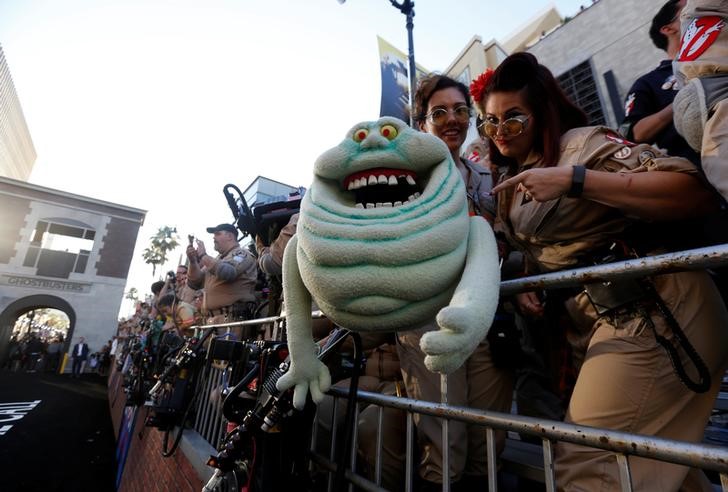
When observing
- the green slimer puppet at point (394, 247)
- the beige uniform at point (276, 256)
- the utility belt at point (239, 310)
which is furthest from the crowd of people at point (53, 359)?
the green slimer puppet at point (394, 247)

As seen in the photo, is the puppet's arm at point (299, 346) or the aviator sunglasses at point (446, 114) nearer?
the puppet's arm at point (299, 346)

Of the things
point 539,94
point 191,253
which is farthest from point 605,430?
point 191,253

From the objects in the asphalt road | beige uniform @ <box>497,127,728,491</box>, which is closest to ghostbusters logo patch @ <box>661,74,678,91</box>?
beige uniform @ <box>497,127,728,491</box>

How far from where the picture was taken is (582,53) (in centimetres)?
684

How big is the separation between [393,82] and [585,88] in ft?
12.4

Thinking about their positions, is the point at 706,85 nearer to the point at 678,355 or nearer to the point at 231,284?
the point at 678,355

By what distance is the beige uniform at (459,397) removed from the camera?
55.9 inches

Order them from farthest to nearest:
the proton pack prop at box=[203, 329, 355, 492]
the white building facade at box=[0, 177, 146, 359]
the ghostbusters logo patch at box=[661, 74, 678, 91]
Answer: the white building facade at box=[0, 177, 146, 359] < the ghostbusters logo patch at box=[661, 74, 678, 91] < the proton pack prop at box=[203, 329, 355, 492]

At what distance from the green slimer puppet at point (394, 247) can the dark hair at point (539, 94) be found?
661mm

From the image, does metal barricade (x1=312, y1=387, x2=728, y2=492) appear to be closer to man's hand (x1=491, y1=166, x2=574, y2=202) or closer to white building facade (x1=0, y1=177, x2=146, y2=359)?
man's hand (x1=491, y1=166, x2=574, y2=202)

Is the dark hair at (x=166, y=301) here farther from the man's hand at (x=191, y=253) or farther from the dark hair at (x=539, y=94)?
the dark hair at (x=539, y=94)

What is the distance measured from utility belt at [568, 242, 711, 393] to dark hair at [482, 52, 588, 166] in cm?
52

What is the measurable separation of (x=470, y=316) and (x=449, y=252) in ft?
0.80

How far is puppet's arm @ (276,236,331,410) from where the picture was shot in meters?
1.23
